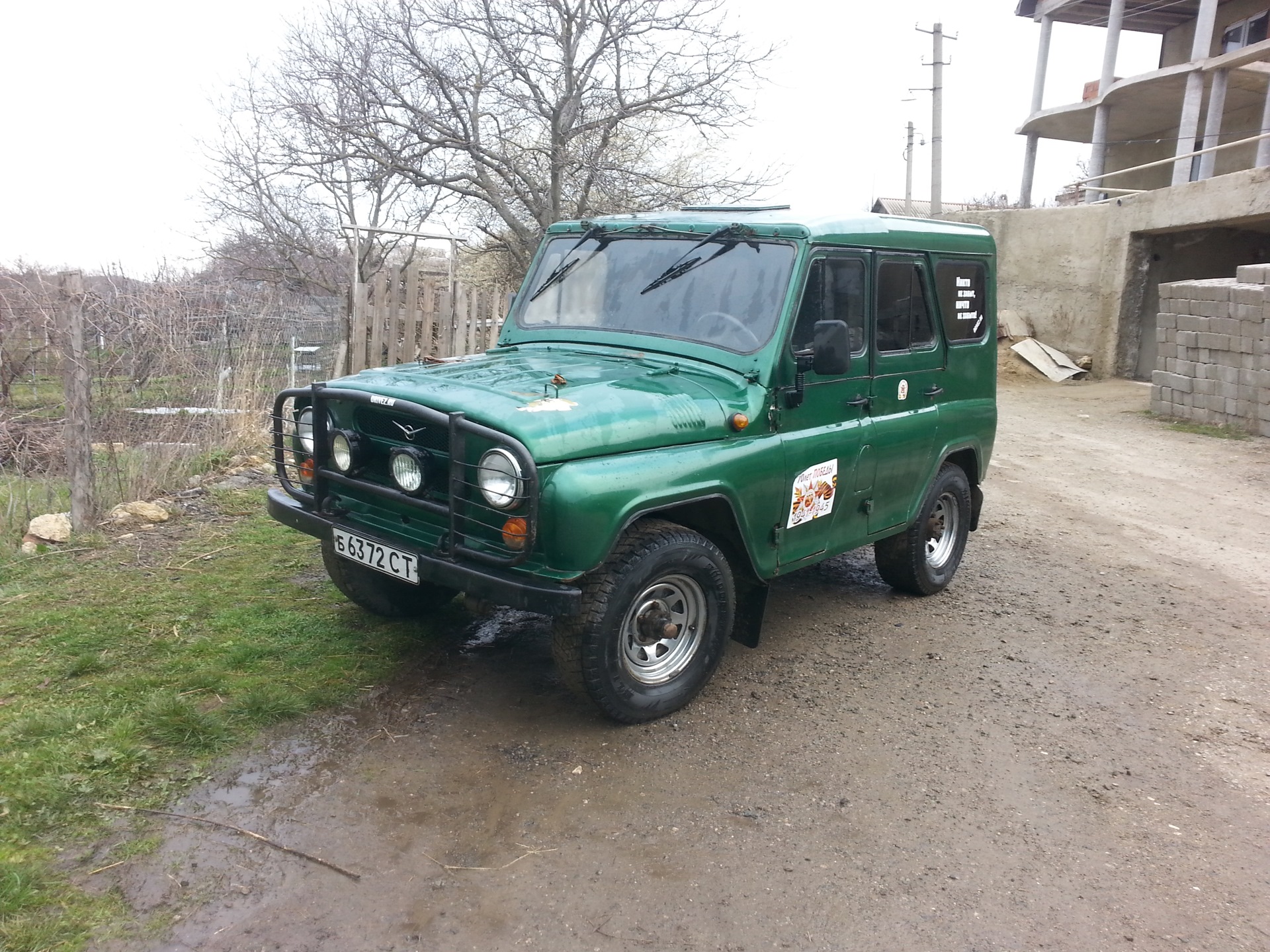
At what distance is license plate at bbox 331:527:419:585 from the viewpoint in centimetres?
367

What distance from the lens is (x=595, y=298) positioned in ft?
15.8

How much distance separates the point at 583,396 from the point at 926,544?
2.94 meters

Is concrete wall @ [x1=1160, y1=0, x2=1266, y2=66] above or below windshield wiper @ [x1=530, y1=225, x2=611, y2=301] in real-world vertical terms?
above

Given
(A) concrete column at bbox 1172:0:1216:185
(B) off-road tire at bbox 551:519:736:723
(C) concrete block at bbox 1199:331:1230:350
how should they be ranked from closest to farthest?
(B) off-road tire at bbox 551:519:736:723 → (C) concrete block at bbox 1199:331:1230:350 → (A) concrete column at bbox 1172:0:1216:185

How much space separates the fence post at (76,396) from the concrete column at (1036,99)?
2552 centimetres

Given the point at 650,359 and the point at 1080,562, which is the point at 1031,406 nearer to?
the point at 1080,562

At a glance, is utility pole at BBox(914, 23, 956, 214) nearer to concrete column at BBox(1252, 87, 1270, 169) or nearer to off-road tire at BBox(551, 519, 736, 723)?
concrete column at BBox(1252, 87, 1270, 169)

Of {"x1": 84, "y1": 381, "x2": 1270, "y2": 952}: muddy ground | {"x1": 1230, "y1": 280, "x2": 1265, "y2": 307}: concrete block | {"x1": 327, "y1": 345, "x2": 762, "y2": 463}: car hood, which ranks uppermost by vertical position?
{"x1": 1230, "y1": 280, "x2": 1265, "y2": 307}: concrete block

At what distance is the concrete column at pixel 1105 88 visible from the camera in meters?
23.5

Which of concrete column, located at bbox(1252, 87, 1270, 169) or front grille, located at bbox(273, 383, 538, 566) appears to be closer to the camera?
front grille, located at bbox(273, 383, 538, 566)

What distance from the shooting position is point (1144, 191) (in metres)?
20.9

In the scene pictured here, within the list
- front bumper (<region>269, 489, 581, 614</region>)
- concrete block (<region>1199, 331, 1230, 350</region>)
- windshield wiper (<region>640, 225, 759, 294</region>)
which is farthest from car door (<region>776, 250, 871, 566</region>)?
concrete block (<region>1199, 331, 1230, 350</region>)

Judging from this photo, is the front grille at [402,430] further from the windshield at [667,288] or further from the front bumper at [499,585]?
the windshield at [667,288]

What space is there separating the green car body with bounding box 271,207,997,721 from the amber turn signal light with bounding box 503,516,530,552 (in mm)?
32
